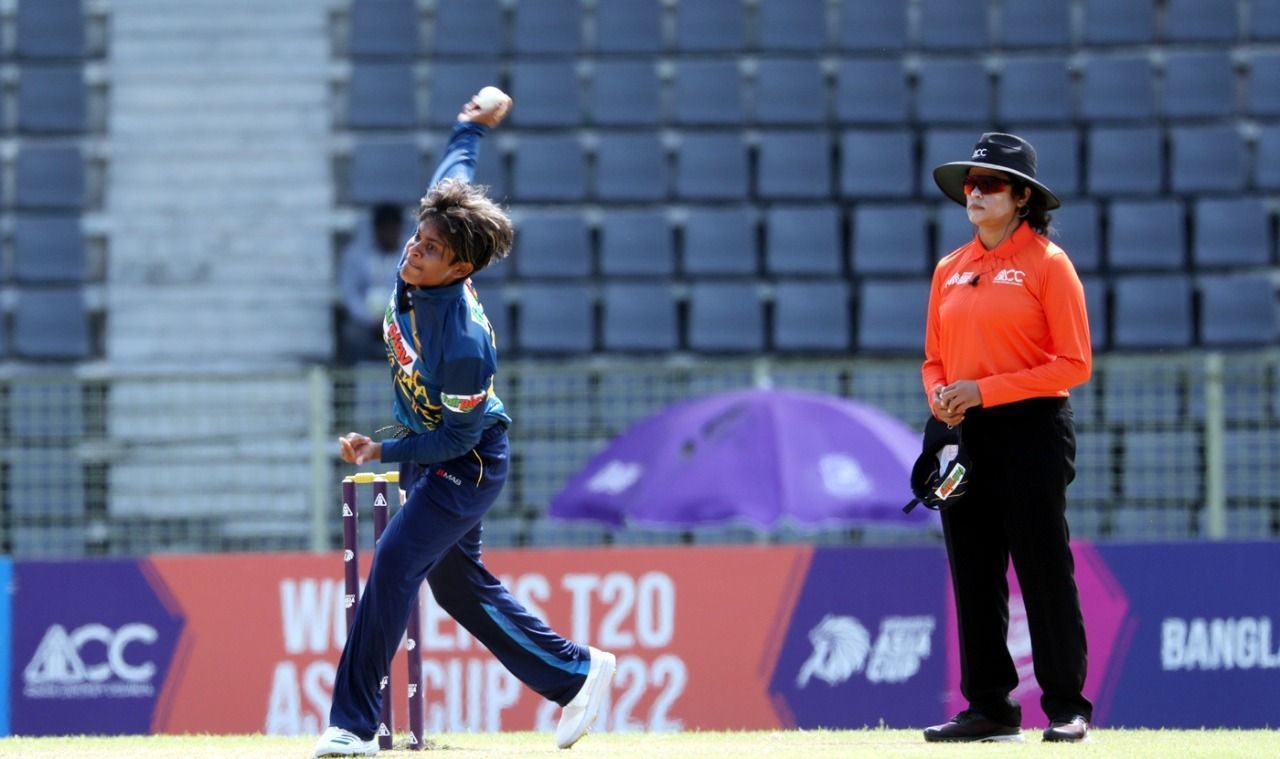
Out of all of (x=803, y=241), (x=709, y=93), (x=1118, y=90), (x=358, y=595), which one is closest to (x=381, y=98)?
(x=709, y=93)

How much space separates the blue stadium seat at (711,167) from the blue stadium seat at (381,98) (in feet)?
6.38

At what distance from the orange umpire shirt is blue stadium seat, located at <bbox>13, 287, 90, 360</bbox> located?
8479 millimetres

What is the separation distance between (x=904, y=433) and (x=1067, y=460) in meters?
4.72

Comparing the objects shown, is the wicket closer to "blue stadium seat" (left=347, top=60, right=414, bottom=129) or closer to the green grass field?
the green grass field

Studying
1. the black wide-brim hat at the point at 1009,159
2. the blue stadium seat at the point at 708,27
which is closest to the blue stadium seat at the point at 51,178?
the blue stadium seat at the point at 708,27

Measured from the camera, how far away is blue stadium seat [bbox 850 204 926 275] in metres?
13.3

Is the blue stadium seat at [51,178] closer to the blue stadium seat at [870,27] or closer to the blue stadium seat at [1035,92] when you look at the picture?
the blue stadium seat at [870,27]

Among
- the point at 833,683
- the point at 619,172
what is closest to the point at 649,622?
the point at 833,683

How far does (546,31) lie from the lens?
1413 centimetres

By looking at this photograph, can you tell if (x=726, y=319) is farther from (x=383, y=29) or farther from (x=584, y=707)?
(x=584, y=707)

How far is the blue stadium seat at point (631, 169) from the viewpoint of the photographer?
1356 centimetres

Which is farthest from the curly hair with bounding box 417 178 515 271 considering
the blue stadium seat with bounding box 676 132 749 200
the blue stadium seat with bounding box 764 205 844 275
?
the blue stadium seat with bounding box 676 132 749 200

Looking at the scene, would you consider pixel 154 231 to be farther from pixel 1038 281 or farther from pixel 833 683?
pixel 1038 281

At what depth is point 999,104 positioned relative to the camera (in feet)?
45.5
